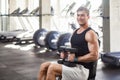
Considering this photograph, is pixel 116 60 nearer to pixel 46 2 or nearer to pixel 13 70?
pixel 13 70

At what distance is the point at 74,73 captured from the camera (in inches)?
87.7

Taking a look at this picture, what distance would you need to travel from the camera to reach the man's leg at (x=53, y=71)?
2.23 m

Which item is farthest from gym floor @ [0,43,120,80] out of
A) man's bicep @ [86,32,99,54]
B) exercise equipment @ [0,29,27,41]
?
exercise equipment @ [0,29,27,41]

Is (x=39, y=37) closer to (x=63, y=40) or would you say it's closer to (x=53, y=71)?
(x=63, y=40)

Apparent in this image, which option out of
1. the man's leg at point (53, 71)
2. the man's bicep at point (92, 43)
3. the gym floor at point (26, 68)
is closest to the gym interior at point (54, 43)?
the gym floor at point (26, 68)

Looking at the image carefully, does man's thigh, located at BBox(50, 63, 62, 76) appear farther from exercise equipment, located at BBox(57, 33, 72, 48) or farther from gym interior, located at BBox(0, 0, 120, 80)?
exercise equipment, located at BBox(57, 33, 72, 48)

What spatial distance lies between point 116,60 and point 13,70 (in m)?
1.84

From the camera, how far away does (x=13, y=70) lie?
13.7 ft

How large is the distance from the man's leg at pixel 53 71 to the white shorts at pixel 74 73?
5 cm

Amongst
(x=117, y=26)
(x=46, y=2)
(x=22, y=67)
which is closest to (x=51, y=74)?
(x=22, y=67)

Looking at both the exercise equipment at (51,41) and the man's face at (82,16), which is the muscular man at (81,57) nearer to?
the man's face at (82,16)

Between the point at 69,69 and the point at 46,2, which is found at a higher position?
the point at 46,2

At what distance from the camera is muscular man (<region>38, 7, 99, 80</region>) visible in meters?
2.21

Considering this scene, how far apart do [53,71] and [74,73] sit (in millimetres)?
197
